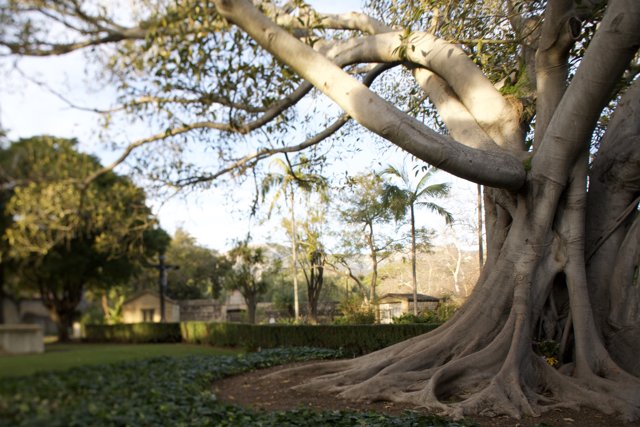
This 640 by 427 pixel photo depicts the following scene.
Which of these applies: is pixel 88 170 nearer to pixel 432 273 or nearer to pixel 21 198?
pixel 21 198

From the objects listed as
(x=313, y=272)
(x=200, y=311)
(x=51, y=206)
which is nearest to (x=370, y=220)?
(x=313, y=272)

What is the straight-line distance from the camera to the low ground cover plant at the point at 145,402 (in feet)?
6.23

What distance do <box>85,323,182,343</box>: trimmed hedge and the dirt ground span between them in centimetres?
1637

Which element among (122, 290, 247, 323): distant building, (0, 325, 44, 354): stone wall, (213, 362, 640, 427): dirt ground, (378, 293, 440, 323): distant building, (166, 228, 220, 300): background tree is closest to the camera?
(0, 325, 44, 354): stone wall

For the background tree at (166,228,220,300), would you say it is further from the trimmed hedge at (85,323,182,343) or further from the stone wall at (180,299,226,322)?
the trimmed hedge at (85,323,182,343)

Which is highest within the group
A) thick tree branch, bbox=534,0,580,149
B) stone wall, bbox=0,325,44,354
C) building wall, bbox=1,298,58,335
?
thick tree branch, bbox=534,0,580,149

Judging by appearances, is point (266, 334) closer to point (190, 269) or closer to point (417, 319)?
point (417, 319)

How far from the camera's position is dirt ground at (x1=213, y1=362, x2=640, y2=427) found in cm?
561

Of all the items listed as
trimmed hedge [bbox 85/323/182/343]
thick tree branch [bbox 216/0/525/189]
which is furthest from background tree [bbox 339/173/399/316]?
thick tree branch [bbox 216/0/525/189]

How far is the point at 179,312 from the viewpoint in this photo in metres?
33.1

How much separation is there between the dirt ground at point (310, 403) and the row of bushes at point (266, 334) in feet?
18.7

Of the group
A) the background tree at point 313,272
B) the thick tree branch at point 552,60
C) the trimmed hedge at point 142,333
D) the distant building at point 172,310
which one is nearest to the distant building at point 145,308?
the distant building at point 172,310

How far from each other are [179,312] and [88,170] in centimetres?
2996

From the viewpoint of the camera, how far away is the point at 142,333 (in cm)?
2467
